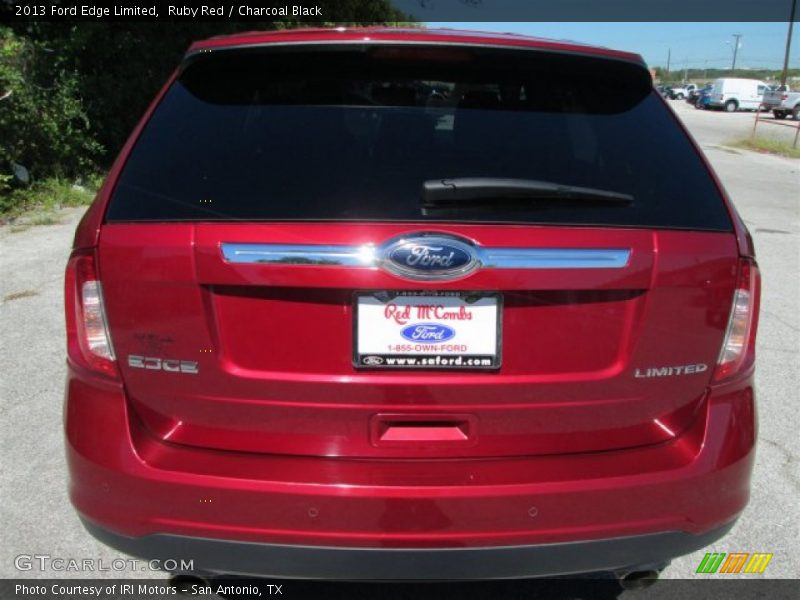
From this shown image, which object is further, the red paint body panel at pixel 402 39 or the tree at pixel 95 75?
the tree at pixel 95 75

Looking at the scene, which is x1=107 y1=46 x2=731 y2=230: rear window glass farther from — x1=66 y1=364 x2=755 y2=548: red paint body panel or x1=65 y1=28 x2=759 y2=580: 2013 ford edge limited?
x1=66 y1=364 x2=755 y2=548: red paint body panel

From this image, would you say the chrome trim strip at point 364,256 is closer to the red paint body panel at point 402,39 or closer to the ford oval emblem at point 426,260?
the ford oval emblem at point 426,260

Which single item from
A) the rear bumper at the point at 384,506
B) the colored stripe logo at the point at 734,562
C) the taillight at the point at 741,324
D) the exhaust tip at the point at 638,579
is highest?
the taillight at the point at 741,324

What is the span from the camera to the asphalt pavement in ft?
9.00

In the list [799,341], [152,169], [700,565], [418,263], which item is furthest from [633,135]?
[799,341]

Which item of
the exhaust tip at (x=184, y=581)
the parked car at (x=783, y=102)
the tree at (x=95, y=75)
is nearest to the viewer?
the exhaust tip at (x=184, y=581)

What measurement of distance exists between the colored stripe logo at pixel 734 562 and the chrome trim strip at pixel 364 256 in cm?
156

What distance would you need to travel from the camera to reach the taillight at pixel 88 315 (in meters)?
1.87

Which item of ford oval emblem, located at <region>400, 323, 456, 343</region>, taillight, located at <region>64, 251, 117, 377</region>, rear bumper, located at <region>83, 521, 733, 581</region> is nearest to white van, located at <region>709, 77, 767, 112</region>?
rear bumper, located at <region>83, 521, 733, 581</region>

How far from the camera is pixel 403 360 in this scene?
179cm

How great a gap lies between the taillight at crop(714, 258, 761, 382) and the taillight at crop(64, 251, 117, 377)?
5.41 feet

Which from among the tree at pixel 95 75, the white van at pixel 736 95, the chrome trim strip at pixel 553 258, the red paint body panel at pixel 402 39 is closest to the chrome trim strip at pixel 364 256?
the chrome trim strip at pixel 553 258

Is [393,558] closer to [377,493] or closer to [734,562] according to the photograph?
[377,493]

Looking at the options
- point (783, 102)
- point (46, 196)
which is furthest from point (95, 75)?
point (783, 102)
